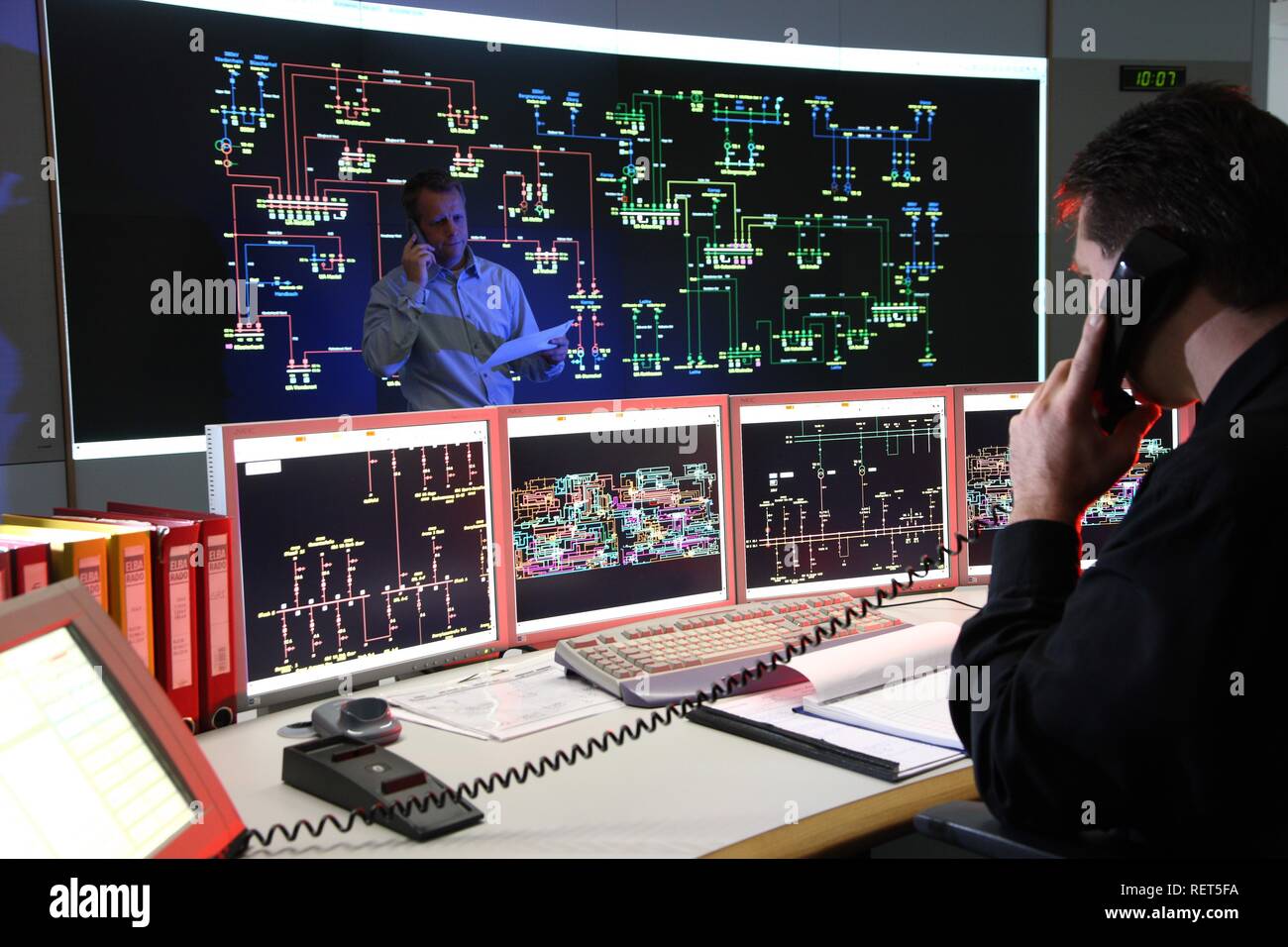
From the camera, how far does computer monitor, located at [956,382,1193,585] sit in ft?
7.14

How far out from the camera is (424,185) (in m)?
3.09

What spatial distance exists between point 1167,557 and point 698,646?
2.85ft

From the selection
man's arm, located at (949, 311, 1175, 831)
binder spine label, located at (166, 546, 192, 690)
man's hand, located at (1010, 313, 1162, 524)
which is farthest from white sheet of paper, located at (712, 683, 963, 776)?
binder spine label, located at (166, 546, 192, 690)

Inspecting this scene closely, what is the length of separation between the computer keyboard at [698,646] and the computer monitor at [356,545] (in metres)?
0.20

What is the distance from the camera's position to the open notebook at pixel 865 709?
4.65 ft

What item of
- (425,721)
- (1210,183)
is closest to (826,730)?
(425,721)

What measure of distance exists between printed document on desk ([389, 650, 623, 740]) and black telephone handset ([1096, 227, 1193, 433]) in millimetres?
855

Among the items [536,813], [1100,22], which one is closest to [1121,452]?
[536,813]

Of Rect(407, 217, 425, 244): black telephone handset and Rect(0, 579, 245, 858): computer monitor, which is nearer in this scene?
Rect(0, 579, 245, 858): computer monitor

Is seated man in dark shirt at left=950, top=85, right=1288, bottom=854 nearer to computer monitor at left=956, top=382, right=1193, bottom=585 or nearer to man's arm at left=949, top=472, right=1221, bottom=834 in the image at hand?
man's arm at left=949, top=472, right=1221, bottom=834

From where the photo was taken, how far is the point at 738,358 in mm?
3535

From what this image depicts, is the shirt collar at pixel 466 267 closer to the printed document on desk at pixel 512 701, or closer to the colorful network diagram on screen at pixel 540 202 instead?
the colorful network diagram on screen at pixel 540 202

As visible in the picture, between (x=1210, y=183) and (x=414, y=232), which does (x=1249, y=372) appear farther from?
(x=414, y=232)
